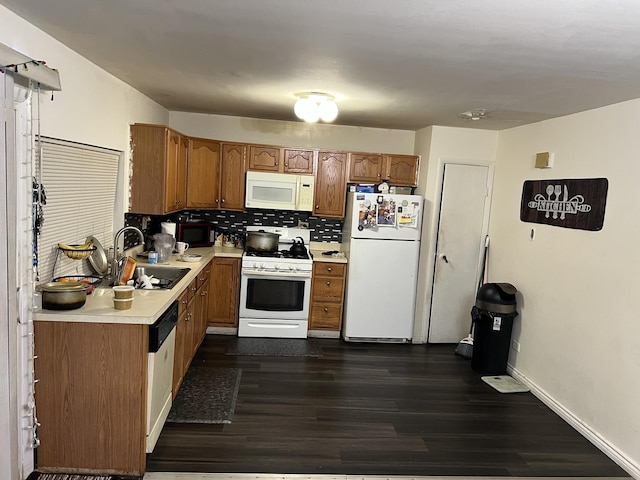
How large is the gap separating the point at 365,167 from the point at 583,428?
3141 mm

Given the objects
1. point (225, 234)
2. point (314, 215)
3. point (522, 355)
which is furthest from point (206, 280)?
point (522, 355)

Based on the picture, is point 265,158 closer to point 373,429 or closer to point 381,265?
point 381,265

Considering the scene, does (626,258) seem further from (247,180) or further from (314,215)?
(247,180)

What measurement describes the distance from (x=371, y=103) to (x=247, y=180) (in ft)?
5.91

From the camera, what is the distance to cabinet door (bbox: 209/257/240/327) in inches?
190

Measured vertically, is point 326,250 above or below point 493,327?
above

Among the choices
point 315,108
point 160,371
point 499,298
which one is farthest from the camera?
point 499,298

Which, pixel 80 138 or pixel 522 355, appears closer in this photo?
pixel 80 138

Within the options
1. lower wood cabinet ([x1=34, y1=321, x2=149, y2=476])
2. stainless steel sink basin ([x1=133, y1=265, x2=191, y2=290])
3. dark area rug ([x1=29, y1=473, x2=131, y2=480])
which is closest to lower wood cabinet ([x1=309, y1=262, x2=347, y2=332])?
stainless steel sink basin ([x1=133, y1=265, x2=191, y2=290])

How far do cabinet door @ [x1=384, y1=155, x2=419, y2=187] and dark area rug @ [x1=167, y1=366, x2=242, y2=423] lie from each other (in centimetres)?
265

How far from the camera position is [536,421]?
11.4 feet

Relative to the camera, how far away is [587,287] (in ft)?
11.1

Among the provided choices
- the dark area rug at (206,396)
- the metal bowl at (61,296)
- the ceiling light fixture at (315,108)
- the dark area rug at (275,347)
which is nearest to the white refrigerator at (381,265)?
the dark area rug at (275,347)

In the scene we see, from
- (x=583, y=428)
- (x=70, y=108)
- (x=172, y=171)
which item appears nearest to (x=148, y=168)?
(x=172, y=171)
